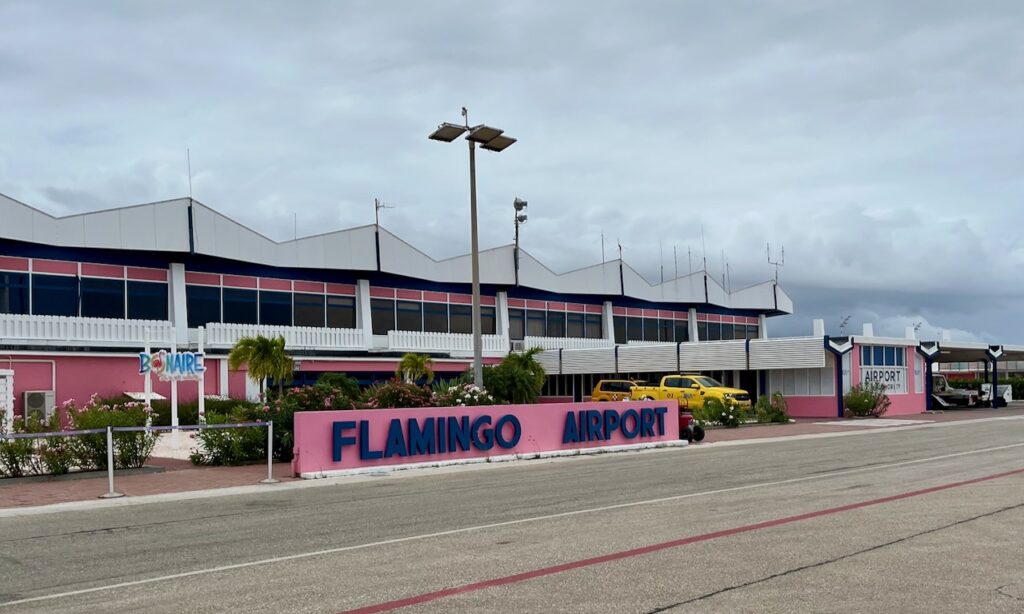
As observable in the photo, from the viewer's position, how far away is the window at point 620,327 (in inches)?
2406

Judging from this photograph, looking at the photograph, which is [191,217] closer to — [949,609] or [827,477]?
[827,477]

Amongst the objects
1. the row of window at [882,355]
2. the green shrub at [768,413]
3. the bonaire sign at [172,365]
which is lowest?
the green shrub at [768,413]

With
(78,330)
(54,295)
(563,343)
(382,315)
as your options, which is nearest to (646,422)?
(78,330)

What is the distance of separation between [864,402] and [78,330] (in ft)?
110

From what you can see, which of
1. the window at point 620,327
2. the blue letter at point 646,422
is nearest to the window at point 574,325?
the window at point 620,327

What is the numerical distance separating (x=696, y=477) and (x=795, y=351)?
28.3m

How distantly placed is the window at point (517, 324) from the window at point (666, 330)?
1277 cm

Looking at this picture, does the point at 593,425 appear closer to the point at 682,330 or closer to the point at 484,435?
the point at 484,435

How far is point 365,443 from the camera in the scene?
20.1 m

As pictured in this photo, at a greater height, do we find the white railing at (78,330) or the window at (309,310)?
the window at (309,310)

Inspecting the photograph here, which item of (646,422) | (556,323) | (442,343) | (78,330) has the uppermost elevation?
(556,323)

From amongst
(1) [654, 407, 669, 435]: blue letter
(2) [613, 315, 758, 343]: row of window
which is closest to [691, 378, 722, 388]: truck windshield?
(1) [654, 407, 669, 435]: blue letter

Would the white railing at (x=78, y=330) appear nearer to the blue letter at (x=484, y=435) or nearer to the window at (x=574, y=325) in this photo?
the blue letter at (x=484, y=435)

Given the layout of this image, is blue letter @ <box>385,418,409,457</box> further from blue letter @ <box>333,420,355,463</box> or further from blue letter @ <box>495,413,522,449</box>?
blue letter @ <box>495,413,522,449</box>
